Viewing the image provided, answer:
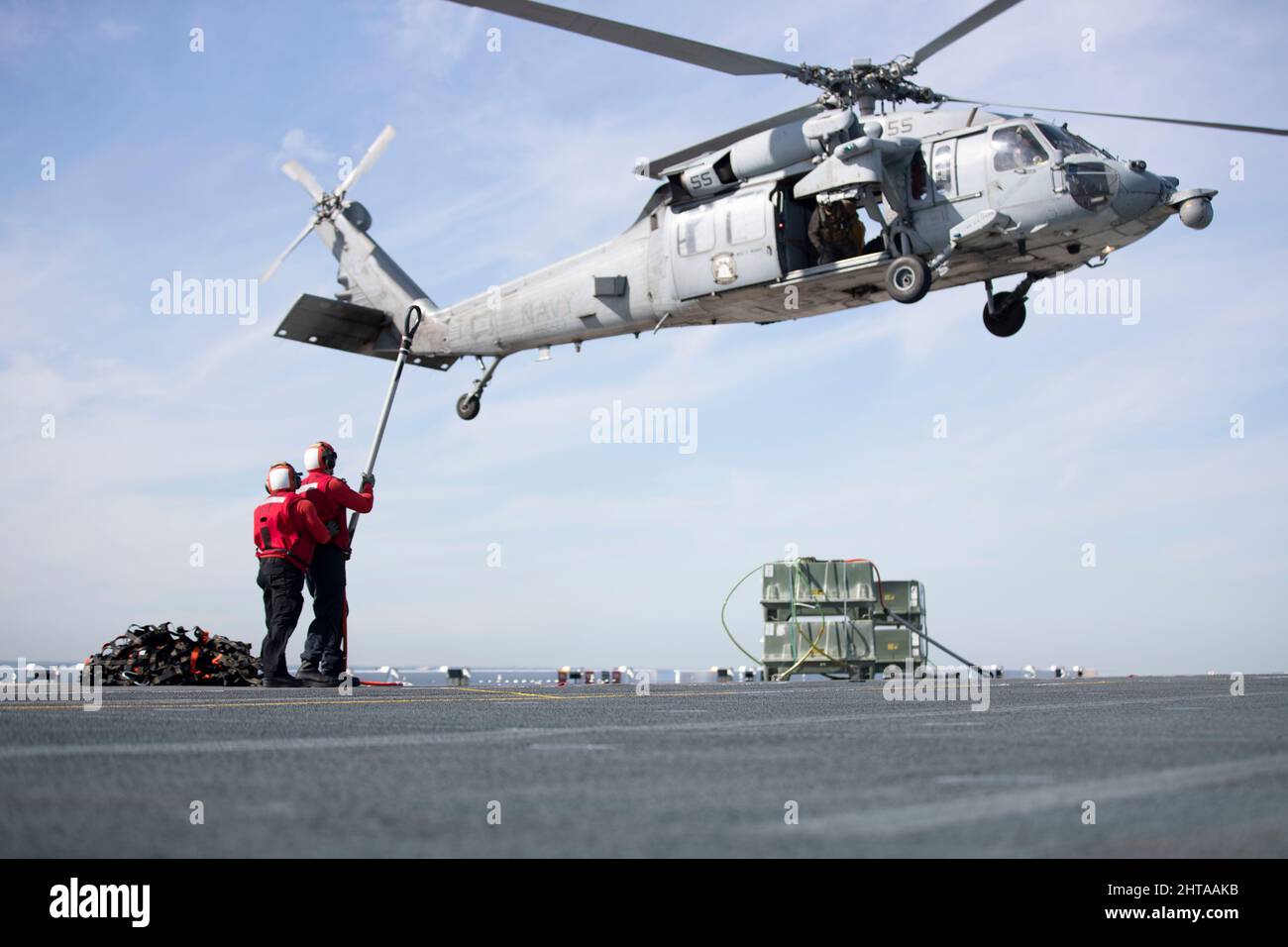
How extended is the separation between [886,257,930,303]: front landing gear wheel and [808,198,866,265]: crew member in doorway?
4.32 feet

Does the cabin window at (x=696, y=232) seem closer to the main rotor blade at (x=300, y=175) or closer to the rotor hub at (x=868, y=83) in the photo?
the rotor hub at (x=868, y=83)

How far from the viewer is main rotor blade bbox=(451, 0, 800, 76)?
14492mm

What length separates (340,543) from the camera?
1104 centimetres

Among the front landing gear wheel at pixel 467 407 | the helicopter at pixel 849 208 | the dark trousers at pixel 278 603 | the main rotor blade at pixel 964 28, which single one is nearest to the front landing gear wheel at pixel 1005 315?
the helicopter at pixel 849 208

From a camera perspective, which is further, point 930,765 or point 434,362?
point 434,362

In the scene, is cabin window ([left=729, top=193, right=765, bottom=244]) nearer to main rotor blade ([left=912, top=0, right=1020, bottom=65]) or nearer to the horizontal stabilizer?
main rotor blade ([left=912, top=0, right=1020, bottom=65])

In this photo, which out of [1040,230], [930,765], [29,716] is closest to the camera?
[930,765]

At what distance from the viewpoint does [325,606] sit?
36.2 ft

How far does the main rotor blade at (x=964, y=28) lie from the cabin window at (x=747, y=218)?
2816 mm

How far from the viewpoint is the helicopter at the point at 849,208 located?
48.0ft

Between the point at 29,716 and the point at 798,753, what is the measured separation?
3.68 metres
